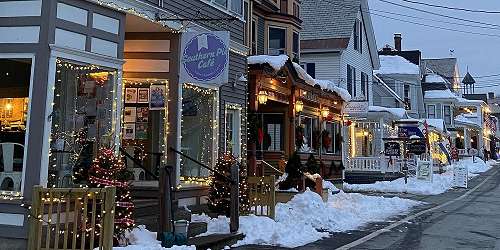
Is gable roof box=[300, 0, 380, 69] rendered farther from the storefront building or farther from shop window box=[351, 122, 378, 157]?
the storefront building

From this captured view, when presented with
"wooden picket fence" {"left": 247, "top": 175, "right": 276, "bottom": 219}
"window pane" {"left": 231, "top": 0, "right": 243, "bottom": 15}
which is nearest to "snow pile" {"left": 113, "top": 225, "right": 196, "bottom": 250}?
"wooden picket fence" {"left": 247, "top": 175, "right": 276, "bottom": 219}

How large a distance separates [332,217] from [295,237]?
3.05 metres

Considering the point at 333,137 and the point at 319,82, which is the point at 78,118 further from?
the point at 333,137

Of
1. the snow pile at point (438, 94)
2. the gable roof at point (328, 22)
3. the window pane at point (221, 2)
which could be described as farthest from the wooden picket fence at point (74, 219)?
the snow pile at point (438, 94)

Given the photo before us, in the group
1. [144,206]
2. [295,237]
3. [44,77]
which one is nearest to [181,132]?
[144,206]

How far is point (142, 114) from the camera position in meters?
12.9

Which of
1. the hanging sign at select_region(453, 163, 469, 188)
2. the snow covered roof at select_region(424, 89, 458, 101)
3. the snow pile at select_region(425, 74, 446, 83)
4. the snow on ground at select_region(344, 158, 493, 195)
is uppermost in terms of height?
the snow pile at select_region(425, 74, 446, 83)

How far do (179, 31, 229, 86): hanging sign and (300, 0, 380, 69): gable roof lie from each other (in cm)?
2245

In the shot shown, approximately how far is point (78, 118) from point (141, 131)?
2912 mm

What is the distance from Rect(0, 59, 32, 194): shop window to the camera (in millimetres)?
8523

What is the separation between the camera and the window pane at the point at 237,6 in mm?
14773

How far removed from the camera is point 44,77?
335 inches

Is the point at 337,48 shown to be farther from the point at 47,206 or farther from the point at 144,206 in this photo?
the point at 47,206

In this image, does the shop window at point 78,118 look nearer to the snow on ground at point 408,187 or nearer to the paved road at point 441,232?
the paved road at point 441,232
